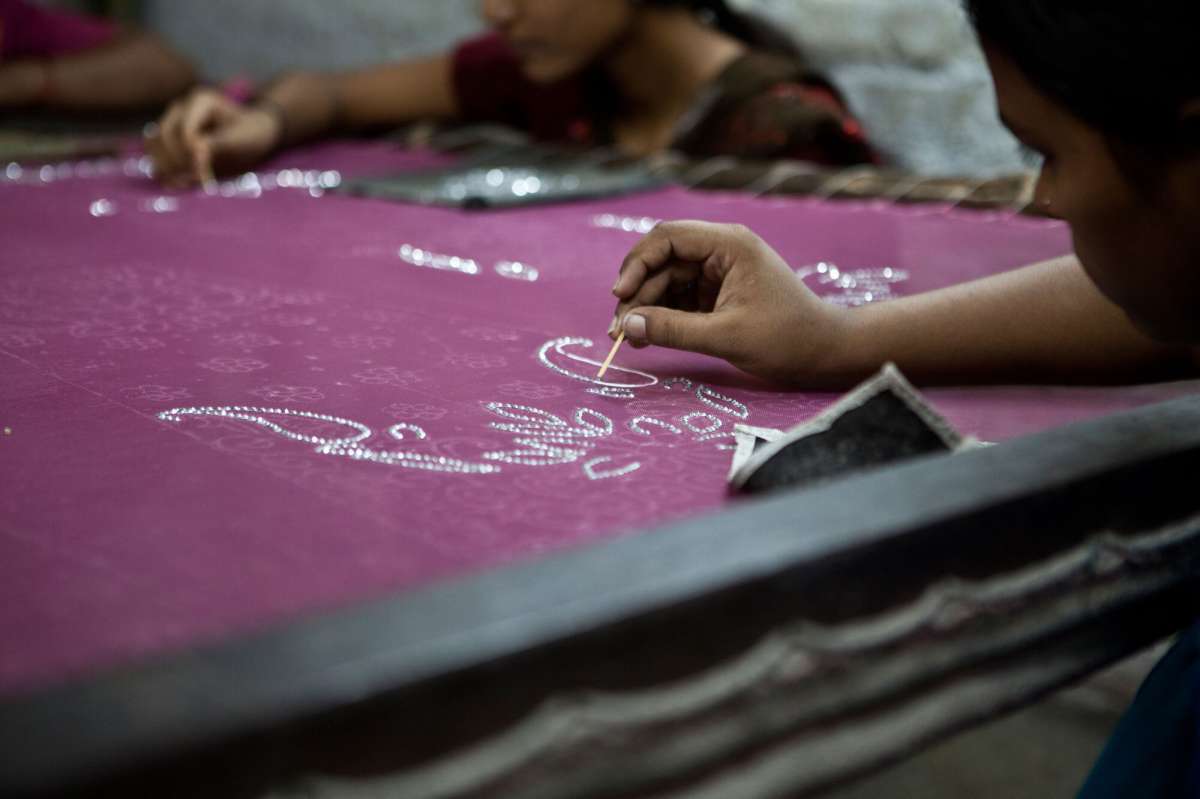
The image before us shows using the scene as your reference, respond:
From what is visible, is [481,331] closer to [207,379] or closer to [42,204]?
[207,379]

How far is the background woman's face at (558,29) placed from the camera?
1973 millimetres

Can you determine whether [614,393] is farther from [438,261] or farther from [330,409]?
[438,261]

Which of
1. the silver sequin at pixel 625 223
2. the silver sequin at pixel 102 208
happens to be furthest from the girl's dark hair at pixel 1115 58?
the silver sequin at pixel 102 208

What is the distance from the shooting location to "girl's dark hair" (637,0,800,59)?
7.25ft

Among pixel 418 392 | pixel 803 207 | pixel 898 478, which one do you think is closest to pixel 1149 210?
pixel 898 478

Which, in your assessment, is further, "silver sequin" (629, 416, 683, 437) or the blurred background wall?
the blurred background wall

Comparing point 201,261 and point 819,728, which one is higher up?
point 201,261

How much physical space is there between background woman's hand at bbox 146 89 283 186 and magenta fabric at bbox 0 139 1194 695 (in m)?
0.29

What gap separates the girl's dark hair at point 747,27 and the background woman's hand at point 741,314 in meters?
1.48

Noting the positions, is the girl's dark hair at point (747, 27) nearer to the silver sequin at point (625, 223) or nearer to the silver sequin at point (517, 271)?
the silver sequin at point (625, 223)

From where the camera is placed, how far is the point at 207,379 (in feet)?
2.60

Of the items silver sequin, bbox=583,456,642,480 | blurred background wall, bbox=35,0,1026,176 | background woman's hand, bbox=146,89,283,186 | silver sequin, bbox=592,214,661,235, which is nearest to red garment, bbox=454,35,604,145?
blurred background wall, bbox=35,0,1026,176

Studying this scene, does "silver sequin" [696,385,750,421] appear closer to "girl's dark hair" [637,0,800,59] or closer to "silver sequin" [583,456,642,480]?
"silver sequin" [583,456,642,480]

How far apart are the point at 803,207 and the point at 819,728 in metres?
1.17
